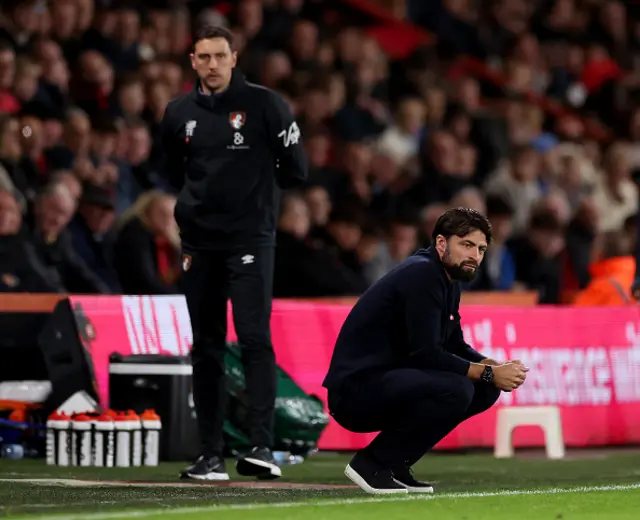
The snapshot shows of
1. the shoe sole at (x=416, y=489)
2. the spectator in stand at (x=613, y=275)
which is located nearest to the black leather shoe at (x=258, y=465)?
the shoe sole at (x=416, y=489)

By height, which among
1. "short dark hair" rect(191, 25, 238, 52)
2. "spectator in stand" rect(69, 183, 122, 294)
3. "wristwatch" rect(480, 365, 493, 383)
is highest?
"short dark hair" rect(191, 25, 238, 52)

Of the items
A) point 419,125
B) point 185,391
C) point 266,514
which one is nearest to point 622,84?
point 419,125

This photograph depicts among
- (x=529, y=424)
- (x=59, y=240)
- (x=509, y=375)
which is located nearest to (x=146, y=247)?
(x=59, y=240)

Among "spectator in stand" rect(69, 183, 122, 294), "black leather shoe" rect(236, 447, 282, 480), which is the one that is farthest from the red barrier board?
"black leather shoe" rect(236, 447, 282, 480)

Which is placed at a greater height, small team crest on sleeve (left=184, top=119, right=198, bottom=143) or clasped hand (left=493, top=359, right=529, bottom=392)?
small team crest on sleeve (left=184, top=119, right=198, bottom=143)

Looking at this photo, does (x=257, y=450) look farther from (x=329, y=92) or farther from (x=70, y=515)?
(x=329, y=92)

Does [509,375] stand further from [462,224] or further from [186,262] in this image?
[186,262]

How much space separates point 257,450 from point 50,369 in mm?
2634

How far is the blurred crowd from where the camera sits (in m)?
13.5

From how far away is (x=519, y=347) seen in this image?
12.9m

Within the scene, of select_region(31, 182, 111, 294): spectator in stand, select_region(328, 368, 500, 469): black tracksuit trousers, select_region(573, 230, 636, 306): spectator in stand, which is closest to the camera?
select_region(328, 368, 500, 469): black tracksuit trousers

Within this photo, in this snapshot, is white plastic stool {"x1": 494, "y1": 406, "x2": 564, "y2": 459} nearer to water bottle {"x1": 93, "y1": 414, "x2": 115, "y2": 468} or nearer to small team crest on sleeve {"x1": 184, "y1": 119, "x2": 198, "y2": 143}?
water bottle {"x1": 93, "y1": 414, "x2": 115, "y2": 468}

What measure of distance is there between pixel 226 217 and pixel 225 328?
646 millimetres

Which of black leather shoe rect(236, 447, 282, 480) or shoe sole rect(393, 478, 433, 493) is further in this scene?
black leather shoe rect(236, 447, 282, 480)
